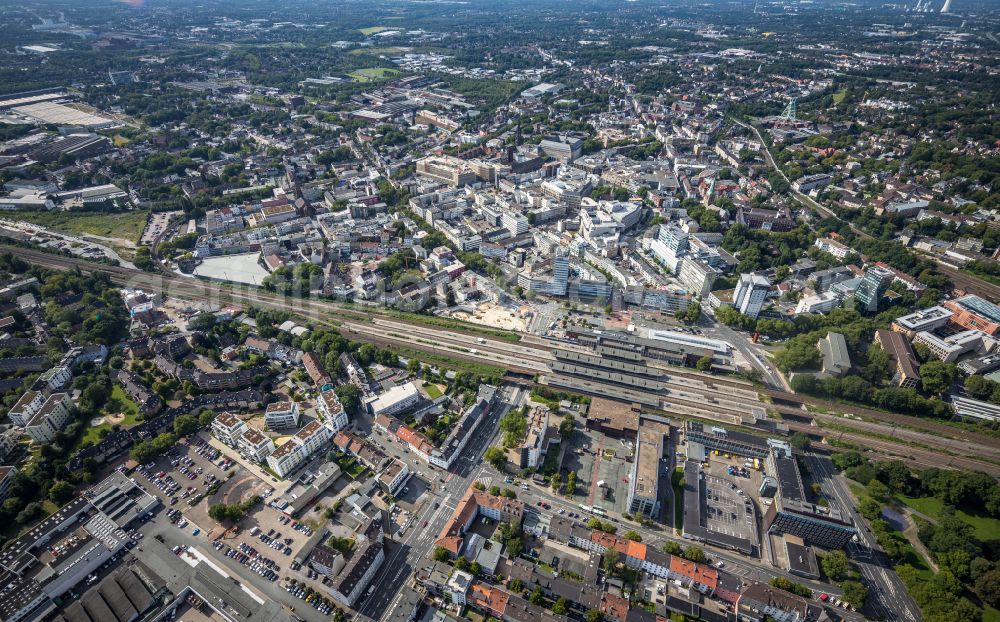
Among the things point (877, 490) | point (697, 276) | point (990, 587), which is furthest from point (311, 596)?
point (697, 276)

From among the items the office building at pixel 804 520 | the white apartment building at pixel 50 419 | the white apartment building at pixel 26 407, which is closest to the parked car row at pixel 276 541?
the white apartment building at pixel 50 419

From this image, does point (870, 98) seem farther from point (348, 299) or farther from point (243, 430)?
point (243, 430)

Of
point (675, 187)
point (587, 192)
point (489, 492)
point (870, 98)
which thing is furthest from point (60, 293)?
point (870, 98)

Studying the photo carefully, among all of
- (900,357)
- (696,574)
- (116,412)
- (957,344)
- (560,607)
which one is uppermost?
(957,344)

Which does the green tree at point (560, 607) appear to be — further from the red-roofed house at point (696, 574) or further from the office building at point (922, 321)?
the office building at point (922, 321)

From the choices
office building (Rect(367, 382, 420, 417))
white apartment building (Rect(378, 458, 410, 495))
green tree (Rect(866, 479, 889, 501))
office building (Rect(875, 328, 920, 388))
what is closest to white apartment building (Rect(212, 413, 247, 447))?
office building (Rect(367, 382, 420, 417))

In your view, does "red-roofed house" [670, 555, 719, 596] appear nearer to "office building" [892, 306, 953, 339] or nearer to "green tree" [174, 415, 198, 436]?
"green tree" [174, 415, 198, 436]

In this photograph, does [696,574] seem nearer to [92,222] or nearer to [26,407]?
[26,407]
